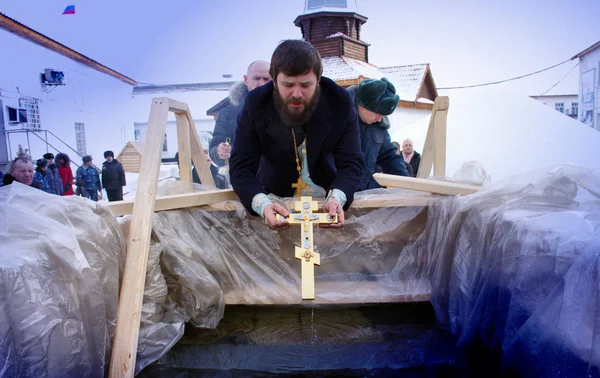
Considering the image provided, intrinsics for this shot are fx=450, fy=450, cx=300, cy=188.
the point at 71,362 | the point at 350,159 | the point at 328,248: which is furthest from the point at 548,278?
the point at 71,362

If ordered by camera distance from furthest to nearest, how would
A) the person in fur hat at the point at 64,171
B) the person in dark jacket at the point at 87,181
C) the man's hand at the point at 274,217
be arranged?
the person in dark jacket at the point at 87,181
the person in fur hat at the point at 64,171
the man's hand at the point at 274,217

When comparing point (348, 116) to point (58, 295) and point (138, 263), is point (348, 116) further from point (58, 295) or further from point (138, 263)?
point (58, 295)

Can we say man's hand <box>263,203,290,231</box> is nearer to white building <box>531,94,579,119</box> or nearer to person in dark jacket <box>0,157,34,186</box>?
person in dark jacket <box>0,157,34,186</box>

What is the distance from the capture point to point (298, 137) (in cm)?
244

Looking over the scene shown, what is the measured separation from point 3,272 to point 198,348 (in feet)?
3.98

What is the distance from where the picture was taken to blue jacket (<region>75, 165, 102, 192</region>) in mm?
7867

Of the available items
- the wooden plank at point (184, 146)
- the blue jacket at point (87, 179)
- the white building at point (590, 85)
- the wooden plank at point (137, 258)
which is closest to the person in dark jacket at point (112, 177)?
the blue jacket at point (87, 179)

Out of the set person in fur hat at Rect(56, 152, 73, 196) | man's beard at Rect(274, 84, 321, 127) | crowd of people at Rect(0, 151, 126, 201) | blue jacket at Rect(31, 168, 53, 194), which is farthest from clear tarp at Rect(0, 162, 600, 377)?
person in fur hat at Rect(56, 152, 73, 196)

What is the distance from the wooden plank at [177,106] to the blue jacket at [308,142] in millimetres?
497

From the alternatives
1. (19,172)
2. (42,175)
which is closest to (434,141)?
(19,172)

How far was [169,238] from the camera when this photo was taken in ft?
8.13

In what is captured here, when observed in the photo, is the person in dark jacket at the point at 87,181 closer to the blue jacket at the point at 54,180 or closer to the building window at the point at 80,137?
the blue jacket at the point at 54,180

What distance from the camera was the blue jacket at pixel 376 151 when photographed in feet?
10.6

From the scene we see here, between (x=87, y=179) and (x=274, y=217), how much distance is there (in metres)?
6.98
